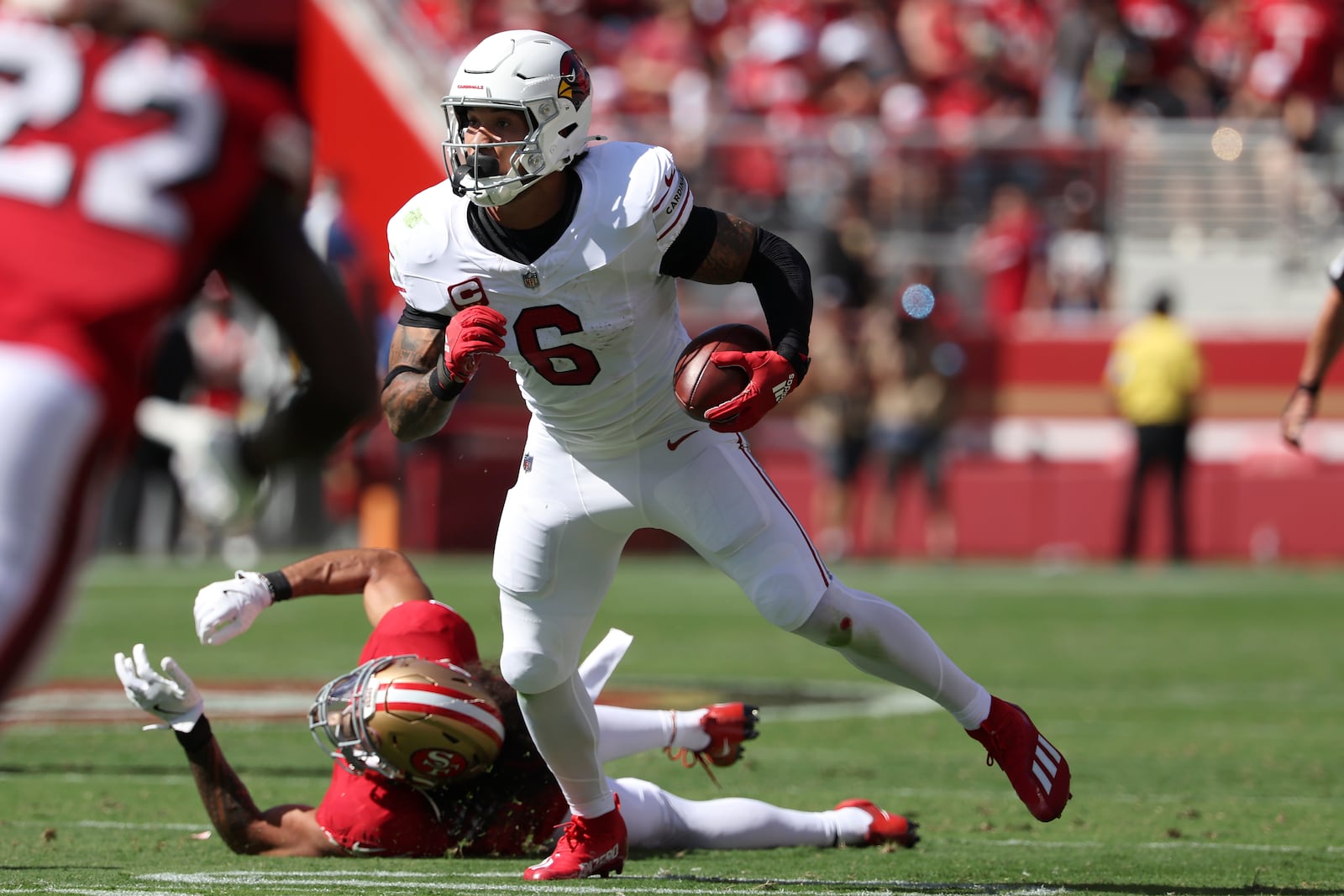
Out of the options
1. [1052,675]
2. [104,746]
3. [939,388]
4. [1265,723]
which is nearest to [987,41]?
[939,388]

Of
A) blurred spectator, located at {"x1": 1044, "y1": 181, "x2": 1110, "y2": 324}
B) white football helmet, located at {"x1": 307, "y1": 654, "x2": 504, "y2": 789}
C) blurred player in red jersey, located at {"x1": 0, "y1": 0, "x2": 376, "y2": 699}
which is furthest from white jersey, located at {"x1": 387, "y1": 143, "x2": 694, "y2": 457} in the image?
blurred spectator, located at {"x1": 1044, "y1": 181, "x2": 1110, "y2": 324}

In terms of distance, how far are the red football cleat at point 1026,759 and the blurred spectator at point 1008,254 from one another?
11282mm

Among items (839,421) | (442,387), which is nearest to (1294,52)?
(839,421)

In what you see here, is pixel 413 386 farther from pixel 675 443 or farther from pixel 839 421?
pixel 839 421

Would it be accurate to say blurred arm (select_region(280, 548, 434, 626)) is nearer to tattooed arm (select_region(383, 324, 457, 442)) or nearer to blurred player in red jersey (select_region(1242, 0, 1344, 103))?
tattooed arm (select_region(383, 324, 457, 442))

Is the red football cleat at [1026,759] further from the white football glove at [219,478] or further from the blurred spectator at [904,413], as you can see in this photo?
the blurred spectator at [904,413]

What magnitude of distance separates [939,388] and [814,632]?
10275 mm

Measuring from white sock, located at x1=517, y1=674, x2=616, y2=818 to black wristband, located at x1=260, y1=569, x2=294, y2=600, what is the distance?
717 mm

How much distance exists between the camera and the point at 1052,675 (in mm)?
8867

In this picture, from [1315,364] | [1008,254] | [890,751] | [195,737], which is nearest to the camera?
[195,737]

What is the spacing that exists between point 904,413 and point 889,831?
9828mm

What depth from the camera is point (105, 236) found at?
2.67m

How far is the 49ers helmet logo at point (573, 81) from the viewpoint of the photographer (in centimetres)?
455

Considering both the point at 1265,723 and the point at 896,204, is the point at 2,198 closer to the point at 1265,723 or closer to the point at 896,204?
the point at 1265,723
